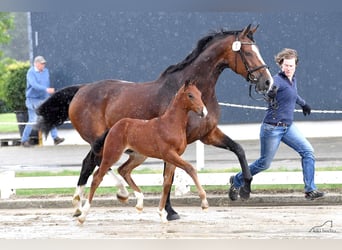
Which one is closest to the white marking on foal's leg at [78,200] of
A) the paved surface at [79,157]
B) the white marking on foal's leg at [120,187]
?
the white marking on foal's leg at [120,187]

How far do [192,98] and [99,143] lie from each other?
4.41 ft

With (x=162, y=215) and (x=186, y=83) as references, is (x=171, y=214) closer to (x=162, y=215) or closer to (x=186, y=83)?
(x=162, y=215)

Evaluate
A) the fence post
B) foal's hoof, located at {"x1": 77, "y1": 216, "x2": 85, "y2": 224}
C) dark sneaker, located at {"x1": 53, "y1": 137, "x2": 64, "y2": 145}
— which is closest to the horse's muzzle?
foal's hoof, located at {"x1": 77, "y1": 216, "x2": 85, "y2": 224}

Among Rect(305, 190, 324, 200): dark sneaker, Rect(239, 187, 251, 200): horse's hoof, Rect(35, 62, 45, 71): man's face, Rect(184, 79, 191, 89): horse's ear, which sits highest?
Rect(184, 79, 191, 89): horse's ear

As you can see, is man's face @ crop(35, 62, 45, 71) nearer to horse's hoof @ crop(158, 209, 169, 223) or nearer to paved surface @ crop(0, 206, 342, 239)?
paved surface @ crop(0, 206, 342, 239)

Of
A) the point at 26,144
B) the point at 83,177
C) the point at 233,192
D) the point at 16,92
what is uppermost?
the point at 83,177

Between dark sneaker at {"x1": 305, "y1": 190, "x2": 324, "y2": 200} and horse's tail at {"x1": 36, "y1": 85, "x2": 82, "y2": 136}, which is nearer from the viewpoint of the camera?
dark sneaker at {"x1": 305, "y1": 190, "x2": 324, "y2": 200}

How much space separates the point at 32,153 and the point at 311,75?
517 centimetres

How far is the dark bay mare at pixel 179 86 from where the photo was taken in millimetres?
9727

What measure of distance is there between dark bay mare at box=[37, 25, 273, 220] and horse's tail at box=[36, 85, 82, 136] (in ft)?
1.26

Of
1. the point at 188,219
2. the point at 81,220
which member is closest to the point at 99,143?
the point at 81,220

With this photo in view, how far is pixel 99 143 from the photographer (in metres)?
10.2

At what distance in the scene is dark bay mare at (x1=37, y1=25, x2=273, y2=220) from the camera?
9.73 meters

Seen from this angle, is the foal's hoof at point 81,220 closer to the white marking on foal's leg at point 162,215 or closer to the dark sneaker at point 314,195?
the white marking on foal's leg at point 162,215
